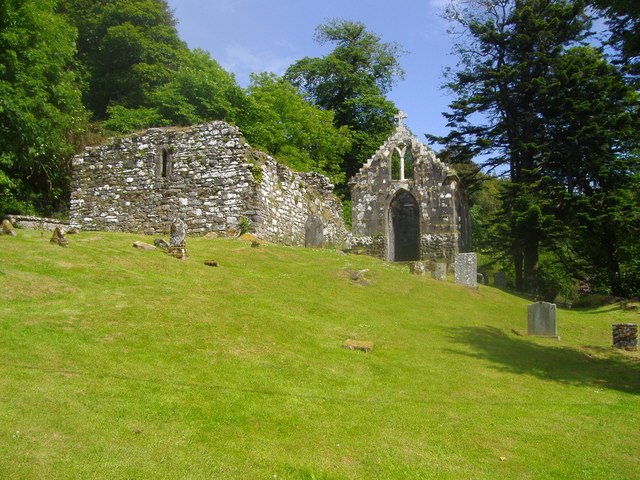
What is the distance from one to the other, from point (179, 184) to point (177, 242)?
728cm

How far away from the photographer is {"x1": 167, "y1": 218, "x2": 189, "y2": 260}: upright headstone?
15355mm

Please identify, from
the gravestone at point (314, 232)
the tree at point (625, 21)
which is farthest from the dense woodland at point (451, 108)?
the gravestone at point (314, 232)

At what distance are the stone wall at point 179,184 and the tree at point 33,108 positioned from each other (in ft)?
7.55

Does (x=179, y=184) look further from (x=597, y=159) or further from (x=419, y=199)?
(x=597, y=159)

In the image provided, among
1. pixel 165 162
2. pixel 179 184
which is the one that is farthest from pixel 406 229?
pixel 165 162

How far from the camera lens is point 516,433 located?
7484 mm

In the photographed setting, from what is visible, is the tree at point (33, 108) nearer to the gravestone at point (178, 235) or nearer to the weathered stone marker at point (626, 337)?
the gravestone at point (178, 235)

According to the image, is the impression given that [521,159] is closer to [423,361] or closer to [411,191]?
[411,191]

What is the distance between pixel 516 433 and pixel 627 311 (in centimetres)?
1756

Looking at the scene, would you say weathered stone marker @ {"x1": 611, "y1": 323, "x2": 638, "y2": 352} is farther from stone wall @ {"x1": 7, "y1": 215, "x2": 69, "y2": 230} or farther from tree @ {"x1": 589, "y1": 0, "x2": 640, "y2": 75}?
stone wall @ {"x1": 7, "y1": 215, "x2": 69, "y2": 230}

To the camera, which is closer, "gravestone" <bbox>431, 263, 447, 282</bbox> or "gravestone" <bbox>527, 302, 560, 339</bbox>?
"gravestone" <bbox>527, 302, 560, 339</bbox>

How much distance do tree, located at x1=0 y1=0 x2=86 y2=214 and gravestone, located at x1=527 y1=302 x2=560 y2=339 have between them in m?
18.1

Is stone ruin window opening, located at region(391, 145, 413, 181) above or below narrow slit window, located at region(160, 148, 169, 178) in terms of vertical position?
above

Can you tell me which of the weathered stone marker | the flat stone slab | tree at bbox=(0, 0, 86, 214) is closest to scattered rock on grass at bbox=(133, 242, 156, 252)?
tree at bbox=(0, 0, 86, 214)
